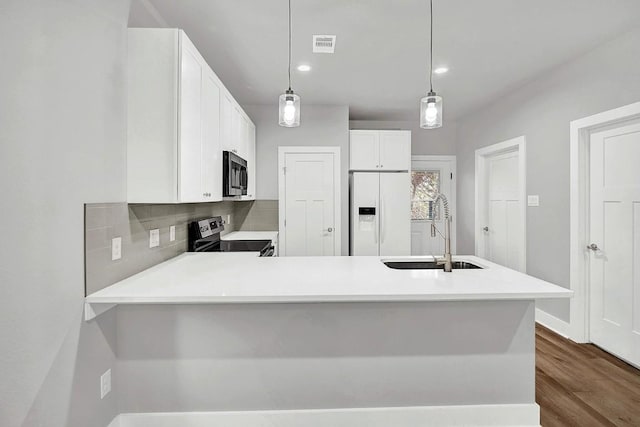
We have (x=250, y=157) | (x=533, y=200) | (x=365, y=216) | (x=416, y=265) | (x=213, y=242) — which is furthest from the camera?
(x=365, y=216)

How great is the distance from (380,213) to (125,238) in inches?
135

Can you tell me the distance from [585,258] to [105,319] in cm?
378

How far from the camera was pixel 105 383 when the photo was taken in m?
1.74

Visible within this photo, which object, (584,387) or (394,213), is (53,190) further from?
(394,213)

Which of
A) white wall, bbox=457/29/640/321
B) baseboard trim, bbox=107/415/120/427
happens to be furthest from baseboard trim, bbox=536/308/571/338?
baseboard trim, bbox=107/415/120/427

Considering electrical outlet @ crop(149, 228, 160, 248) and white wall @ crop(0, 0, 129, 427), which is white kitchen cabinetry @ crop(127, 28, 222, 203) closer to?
white wall @ crop(0, 0, 129, 427)

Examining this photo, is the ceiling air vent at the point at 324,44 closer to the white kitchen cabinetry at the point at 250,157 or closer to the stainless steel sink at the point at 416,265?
the white kitchen cabinetry at the point at 250,157

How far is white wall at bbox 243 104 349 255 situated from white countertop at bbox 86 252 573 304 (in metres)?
2.64

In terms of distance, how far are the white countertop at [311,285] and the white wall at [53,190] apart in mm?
242

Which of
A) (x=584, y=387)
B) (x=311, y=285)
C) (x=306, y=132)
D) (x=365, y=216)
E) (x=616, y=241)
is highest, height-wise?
(x=306, y=132)

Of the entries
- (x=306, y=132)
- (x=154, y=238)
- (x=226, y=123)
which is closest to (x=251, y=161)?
(x=306, y=132)

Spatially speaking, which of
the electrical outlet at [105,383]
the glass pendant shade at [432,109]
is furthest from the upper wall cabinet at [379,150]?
the electrical outlet at [105,383]

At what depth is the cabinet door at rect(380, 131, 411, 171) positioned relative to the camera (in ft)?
15.7

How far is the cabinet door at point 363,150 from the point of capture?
4762mm
